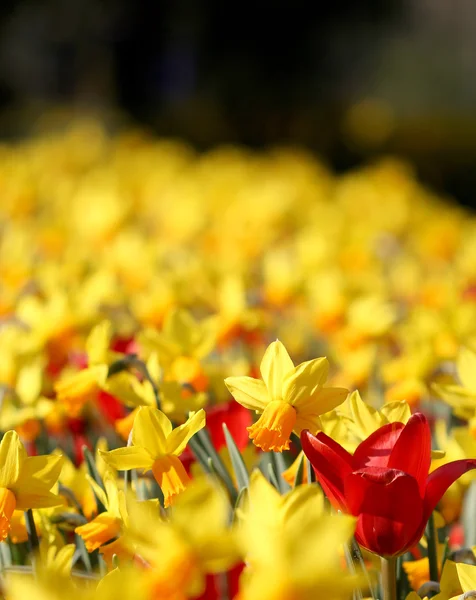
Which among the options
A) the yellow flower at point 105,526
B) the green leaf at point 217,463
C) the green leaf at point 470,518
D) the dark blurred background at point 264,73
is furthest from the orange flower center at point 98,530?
the dark blurred background at point 264,73

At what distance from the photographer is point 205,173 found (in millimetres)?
5543

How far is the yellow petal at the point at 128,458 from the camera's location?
3.09ft

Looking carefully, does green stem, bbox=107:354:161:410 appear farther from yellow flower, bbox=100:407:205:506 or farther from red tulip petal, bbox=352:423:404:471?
red tulip petal, bbox=352:423:404:471

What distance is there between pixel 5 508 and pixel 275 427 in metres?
0.32

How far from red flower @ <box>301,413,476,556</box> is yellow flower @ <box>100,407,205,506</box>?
5.8 inches

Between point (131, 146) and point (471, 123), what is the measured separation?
3.35 m

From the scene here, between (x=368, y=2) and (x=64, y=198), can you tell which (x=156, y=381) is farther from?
(x=368, y=2)

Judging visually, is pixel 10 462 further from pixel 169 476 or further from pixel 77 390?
pixel 77 390

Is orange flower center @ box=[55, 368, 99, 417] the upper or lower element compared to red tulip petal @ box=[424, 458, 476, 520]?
lower

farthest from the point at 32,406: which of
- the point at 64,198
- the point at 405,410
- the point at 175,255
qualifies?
the point at 64,198

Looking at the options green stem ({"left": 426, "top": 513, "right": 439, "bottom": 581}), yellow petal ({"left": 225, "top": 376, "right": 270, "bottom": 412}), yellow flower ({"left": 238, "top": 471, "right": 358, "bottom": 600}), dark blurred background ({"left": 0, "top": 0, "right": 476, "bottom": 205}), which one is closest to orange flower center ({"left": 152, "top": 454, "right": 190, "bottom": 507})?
yellow petal ({"left": 225, "top": 376, "right": 270, "bottom": 412})

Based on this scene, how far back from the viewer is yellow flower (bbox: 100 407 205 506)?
95cm

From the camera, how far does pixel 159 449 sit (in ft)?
3.20

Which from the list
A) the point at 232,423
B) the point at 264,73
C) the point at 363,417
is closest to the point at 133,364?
the point at 232,423
